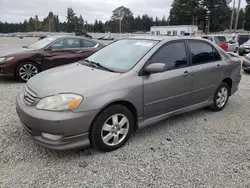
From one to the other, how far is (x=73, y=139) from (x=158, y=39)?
79.5 inches

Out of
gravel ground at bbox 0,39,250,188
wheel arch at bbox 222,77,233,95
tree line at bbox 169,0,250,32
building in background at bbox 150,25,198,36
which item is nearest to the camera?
gravel ground at bbox 0,39,250,188

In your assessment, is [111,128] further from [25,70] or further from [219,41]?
[219,41]

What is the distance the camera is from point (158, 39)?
3.55 metres

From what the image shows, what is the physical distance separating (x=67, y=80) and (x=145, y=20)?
103 meters

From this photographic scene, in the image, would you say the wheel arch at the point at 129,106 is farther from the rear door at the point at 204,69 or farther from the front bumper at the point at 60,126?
the rear door at the point at 204,69

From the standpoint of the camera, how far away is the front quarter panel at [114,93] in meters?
2.65

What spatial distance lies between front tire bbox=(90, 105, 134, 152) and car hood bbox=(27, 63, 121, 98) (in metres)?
0.42

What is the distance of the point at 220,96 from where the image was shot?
14.7 feet

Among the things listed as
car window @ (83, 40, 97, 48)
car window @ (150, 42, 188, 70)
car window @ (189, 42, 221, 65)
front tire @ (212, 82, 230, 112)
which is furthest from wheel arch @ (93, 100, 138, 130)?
car window @ (83, 40, 97, 48)

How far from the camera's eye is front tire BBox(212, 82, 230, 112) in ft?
14.4

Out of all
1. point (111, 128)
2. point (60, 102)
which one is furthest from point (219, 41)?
point (60, 102)

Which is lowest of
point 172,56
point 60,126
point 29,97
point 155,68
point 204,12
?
point 60,126

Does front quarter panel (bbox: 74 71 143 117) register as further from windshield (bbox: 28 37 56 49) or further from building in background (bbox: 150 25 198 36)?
building in background (bbox: 150 25 198 36)

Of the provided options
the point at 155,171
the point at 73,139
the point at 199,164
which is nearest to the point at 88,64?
the point at 73,139
